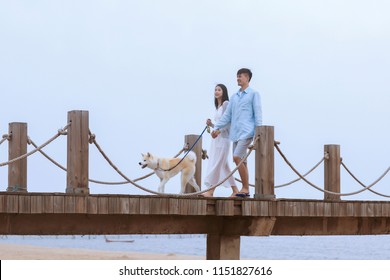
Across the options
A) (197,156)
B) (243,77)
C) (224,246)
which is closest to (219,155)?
(197,156)

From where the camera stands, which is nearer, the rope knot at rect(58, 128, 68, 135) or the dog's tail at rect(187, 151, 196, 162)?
the rope knot at rect(58, 128, 68, 135)

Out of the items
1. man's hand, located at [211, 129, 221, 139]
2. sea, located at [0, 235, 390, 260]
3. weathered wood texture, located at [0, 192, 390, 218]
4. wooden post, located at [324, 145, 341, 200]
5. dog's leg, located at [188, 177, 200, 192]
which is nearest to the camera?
weathered wood texture, located at [0, 192, 390, 218]

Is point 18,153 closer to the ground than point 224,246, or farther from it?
farther from it

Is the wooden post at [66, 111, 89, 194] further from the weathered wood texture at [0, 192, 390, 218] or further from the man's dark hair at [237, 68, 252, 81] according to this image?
the man's dark hair at [237, 68, 252, 81]

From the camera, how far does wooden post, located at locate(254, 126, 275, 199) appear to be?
11784mm

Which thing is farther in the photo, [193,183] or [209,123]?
[193,183]

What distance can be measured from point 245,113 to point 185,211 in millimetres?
1714

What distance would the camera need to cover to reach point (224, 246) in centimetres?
1185

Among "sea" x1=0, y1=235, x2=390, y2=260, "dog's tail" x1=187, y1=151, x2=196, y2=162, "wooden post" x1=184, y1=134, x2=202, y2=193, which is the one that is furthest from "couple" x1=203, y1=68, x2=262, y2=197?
"sea" x1=0, y1=235, x2=390, y2=260

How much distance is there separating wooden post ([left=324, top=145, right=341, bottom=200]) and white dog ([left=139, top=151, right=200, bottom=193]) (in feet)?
7.75

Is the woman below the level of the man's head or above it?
below

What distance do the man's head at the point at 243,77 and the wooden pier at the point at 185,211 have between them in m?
0.69

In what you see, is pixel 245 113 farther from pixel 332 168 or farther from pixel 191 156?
pixel 332 168
